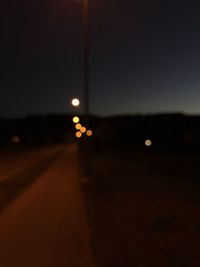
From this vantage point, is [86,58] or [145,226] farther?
[86,58]

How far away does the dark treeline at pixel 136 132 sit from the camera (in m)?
77.5

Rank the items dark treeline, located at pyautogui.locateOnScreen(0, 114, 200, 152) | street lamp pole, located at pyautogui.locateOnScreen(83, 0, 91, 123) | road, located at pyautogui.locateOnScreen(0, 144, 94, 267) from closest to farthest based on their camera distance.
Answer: road, located at pyautogui.locateOnScreen(0, 144, 94, 267) → street lamp pole, located at pyautogui.locateOnScreen(83, 0, 91, 123) → dark treeline, located at pyautogui.locateOnScreen(0, 114, 200, 152)

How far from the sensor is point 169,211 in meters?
12.9

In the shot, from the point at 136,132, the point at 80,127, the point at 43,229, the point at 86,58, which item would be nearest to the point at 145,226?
the point at 43,229

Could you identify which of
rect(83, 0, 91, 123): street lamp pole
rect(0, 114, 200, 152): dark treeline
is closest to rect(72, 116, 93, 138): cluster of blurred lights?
rect(83, 0, 91, 123): street lamp pole

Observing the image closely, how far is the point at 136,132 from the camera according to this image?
98188 mm

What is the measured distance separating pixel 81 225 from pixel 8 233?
5.84 ft

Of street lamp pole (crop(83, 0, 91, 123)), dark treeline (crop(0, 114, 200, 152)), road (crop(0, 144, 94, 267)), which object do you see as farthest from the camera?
dark treeline (crop(0, 114, 200, 152))

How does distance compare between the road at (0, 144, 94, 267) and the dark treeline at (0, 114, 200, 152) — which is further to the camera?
the dark treeline at (0, 114, 200, 152)

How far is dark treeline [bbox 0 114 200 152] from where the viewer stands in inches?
3051

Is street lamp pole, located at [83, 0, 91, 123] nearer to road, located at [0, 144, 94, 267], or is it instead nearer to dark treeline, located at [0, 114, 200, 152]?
road, located at [0, 144, 94, 267]

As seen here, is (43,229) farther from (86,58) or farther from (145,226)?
(86,58)

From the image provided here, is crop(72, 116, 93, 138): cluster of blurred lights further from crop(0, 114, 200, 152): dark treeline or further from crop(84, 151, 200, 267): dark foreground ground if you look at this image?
crop(0, 114, 200, 152): dark treeline

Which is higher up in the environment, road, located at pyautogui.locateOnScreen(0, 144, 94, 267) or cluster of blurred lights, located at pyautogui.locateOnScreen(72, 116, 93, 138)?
cluster of blurred lights, located at pyautogui.locateOnScreen(72, 116, 93, 138)
